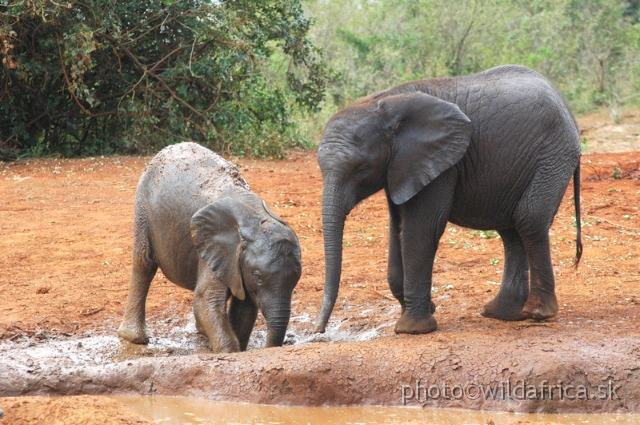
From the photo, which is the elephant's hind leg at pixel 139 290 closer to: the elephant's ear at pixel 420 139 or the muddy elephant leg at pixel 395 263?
the muddy elephant leg at pixel 395 263

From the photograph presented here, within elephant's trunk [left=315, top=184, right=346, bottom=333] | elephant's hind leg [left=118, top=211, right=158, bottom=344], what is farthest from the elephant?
elephant's hind leg [left=118, top=211, right=158, bottom=344]

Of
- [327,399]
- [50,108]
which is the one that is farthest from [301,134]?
[327,399]

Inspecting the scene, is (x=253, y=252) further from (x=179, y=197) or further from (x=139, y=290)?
(x=139, y=290)

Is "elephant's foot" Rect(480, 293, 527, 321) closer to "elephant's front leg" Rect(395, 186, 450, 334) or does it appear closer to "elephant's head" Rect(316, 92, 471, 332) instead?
"elephant's front leg" Rect(395, 186, 450, 334)

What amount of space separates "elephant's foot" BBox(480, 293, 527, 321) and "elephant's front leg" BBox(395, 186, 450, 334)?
2.21 feet

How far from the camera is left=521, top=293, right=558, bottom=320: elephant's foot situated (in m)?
6.73

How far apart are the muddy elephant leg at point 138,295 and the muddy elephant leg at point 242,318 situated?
87 centimetres

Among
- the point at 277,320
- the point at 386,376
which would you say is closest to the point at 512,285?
the point at 386,376

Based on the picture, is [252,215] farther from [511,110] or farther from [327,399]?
[511,110]

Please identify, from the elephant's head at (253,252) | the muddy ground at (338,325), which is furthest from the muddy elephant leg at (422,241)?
the elephant's head at (253,252)

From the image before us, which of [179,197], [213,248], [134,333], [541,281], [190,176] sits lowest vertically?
[134,333]

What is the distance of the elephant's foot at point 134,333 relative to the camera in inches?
275

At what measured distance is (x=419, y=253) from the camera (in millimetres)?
6434

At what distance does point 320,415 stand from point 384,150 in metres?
1.96
